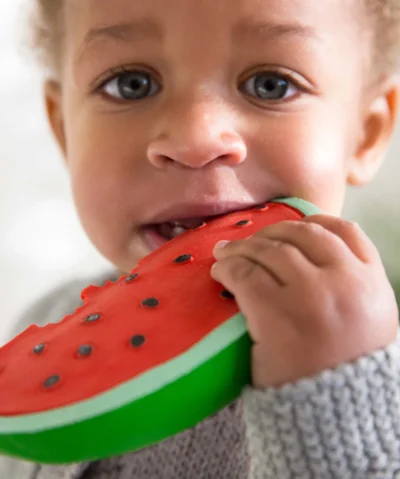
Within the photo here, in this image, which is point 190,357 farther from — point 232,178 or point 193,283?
point 232,178

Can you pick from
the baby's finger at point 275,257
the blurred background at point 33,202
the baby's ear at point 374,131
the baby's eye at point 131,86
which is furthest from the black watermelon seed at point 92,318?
the blurred background at point 33,202

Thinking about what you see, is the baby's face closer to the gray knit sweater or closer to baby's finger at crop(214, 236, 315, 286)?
baby's finger at crop(214, 236, 315, 286)

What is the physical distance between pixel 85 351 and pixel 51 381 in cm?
3

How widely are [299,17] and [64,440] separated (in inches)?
17.2

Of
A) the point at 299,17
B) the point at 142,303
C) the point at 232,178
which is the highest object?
the point at 299,17

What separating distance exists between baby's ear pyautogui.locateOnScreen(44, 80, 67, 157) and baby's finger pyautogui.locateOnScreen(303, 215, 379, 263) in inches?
20.6

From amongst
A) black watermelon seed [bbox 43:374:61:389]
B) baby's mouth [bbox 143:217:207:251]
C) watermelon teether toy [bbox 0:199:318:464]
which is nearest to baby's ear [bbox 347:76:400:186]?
baby's mouth [bbox 143:217:207:251]

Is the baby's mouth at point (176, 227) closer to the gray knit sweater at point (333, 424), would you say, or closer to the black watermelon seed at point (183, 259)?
the black watermelon seed at point (183, 259)

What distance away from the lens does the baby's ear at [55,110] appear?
88 cm

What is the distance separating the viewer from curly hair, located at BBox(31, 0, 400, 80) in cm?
70

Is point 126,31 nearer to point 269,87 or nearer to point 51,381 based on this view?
point 269,87

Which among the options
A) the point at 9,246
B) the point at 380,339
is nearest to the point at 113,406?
the point at 380,339

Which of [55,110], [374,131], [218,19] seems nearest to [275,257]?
[218,19]

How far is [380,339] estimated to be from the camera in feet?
1.40
